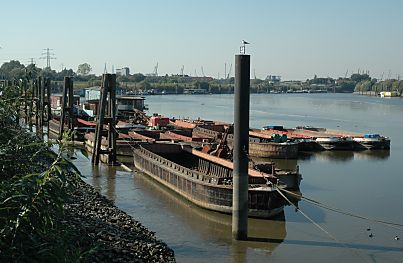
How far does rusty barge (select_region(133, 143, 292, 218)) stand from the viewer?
19875 mm

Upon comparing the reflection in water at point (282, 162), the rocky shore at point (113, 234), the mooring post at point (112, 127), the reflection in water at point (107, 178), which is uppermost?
the mooring post at point (112, 127)

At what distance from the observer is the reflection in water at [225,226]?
57.7 ft

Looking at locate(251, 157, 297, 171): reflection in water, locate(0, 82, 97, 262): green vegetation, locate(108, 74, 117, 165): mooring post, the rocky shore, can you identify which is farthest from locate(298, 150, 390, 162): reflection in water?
locate(0, 82, 97, 262): green vegetation

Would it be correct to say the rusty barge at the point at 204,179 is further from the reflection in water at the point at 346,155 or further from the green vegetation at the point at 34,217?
the green vegetation at the point at 34,217

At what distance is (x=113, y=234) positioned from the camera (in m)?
15.3

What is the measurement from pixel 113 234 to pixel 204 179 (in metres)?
6.95

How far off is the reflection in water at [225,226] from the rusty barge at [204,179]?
289 mm

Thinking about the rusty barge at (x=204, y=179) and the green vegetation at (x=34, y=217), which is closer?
the green vegetation at (x=34, y=217)

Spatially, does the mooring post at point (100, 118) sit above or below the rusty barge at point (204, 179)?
above

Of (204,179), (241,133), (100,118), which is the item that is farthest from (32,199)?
(100,118)

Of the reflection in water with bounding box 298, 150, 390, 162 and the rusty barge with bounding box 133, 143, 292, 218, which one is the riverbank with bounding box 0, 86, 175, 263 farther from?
the reflection in water with bounding box 298, 150, 390, 162

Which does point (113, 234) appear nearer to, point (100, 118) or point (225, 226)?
point (225, 226)

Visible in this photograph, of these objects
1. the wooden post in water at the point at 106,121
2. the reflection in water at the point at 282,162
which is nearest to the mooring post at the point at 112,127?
the wooden post in water at the point at 106,121

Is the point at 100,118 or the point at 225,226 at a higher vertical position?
the point at 100,118
